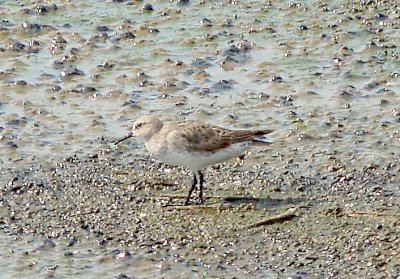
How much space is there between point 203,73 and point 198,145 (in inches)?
114

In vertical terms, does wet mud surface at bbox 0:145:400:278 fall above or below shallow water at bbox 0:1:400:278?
below

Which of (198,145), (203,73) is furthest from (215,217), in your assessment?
(203,73)

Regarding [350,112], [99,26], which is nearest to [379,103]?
[350,112]

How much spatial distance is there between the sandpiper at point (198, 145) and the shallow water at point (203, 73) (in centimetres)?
94

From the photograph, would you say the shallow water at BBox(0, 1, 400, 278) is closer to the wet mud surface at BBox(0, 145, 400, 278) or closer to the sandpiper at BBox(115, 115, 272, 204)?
the wet mud surface at BBox(0, 145, 400, 278)

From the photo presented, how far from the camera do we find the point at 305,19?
48.5 feet

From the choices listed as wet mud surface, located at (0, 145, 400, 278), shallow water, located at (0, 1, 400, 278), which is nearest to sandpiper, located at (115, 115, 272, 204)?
wet mud surface, located at (0, 145, 400, 278)

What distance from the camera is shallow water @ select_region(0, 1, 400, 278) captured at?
1187 cm

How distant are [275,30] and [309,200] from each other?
4.45m

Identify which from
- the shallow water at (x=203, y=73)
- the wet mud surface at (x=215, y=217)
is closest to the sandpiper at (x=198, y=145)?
the wet mud surface at (x=215, y=217)

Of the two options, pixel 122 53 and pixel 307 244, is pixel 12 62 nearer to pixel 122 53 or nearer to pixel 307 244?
pixel 122 53

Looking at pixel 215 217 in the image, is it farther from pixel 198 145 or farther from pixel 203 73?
pixel 203 73

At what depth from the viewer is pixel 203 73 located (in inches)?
521

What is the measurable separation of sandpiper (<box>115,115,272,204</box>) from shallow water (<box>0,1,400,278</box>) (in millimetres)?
937
